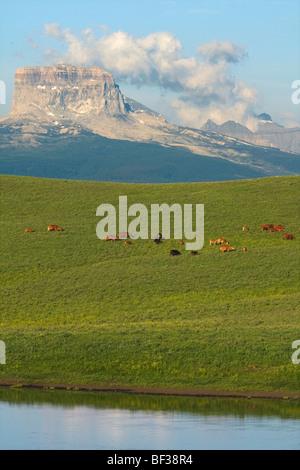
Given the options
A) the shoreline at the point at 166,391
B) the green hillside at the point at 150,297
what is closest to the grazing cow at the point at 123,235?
the green hillside at the point at 150,297

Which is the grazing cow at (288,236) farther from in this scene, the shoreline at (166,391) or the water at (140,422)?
the water at (140,422)

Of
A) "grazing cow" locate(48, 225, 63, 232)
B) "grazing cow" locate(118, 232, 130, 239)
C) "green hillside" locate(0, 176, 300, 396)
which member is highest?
"grazing cow" locate(48, 225, 63, 232)

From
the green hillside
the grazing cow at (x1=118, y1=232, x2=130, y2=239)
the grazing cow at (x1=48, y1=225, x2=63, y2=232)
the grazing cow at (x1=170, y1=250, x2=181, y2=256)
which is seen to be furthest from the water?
the grazing cow at (x1=48, y1=225, x2=63, y2=232)

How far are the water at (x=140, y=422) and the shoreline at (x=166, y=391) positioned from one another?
80 centimetres

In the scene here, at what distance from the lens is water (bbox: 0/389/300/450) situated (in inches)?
1126

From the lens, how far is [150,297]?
6328 centimetres

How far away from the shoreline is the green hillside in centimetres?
43

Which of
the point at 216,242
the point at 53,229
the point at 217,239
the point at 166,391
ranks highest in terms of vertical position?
the point at 53,229

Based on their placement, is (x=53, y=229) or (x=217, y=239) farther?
(x=53, y=229)

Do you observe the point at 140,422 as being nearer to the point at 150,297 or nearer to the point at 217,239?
the point at 150,297

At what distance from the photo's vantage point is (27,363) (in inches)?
1700

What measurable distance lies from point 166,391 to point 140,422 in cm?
703

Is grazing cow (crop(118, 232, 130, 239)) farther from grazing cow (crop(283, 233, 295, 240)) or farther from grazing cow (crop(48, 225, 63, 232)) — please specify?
grazing cow (crop(283, 233, 295, 240))

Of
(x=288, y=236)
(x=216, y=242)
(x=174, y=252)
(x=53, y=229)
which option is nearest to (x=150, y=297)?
(x=174, y=252)
